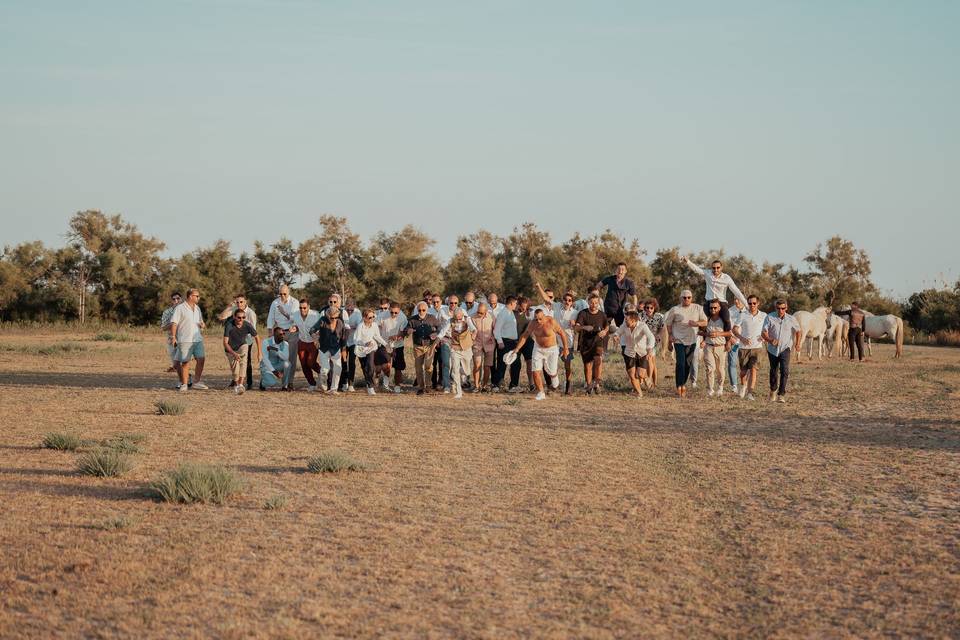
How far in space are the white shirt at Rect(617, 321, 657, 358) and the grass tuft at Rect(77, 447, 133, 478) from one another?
1055 centimetres

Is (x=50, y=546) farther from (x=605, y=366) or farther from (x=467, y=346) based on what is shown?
(x=605, y=366)

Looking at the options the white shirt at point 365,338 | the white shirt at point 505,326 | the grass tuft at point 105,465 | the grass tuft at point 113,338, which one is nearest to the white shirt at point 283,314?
the white shirt at point 365,338

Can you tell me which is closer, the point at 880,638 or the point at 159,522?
the point at 880,638

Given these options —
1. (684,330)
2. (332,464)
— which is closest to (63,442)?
(332,464)

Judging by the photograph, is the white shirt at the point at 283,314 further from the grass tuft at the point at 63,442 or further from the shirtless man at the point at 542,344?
the grass tuft at the point at 63,442

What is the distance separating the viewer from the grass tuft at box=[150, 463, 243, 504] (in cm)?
895

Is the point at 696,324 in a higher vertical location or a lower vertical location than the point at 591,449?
higher

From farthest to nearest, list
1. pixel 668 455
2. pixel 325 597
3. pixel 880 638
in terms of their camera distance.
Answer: pixel 668 455, pixel 325 597, pixel 880 638

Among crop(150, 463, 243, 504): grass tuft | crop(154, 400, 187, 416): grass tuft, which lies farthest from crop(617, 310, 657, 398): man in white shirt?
crop(150, 463, 243, 504): grass tuft

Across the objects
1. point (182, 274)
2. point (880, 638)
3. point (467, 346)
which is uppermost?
point (182, 274)

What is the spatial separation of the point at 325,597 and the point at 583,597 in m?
1.50

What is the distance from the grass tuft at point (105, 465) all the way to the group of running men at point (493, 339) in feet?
26.6

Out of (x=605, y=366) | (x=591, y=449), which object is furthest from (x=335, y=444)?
(x=605, y=366)

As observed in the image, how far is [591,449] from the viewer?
1256 cm
